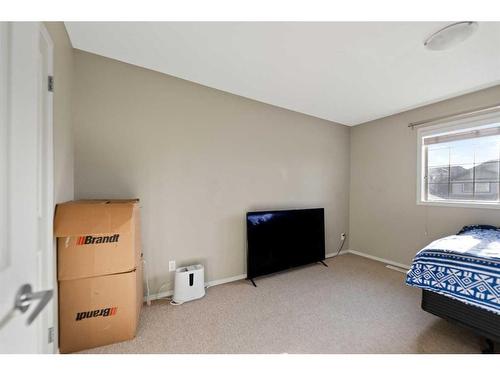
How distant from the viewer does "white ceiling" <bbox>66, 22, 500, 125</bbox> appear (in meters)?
1.51

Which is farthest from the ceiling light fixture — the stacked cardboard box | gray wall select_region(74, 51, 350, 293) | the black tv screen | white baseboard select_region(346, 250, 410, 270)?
white baseboard select_region(346, 250, 410, 270)

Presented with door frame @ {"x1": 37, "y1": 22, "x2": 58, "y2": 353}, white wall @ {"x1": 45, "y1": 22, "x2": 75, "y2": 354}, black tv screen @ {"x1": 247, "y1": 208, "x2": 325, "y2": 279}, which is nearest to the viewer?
door frame @ {"x1": 37, "y1": 22, "x2": 58, "y2": 353}

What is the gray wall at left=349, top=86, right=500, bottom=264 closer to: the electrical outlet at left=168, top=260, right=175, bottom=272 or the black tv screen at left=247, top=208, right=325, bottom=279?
the black tv screen at left=247, top=208, right=325, bottom=279

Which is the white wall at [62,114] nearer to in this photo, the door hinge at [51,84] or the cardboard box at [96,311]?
the door hinge at [51,84]

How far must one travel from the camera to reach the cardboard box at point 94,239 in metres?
1.38

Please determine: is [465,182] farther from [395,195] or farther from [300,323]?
[300,323]

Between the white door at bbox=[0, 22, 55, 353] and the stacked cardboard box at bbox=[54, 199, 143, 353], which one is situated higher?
the white door at bbox=[0, 22, 55, 353]

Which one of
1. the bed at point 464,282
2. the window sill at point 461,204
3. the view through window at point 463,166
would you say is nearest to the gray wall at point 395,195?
the window sill at point 461,204

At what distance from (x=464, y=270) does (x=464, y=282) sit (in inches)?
3.3

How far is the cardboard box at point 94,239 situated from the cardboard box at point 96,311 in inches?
2.9

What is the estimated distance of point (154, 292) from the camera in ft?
7.05

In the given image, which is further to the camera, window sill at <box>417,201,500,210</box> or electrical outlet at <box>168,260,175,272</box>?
window sill at <box>417,201,500,210</box>

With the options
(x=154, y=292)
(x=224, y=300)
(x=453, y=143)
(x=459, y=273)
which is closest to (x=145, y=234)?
(x=154, y=292)

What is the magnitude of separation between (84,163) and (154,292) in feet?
4.66
